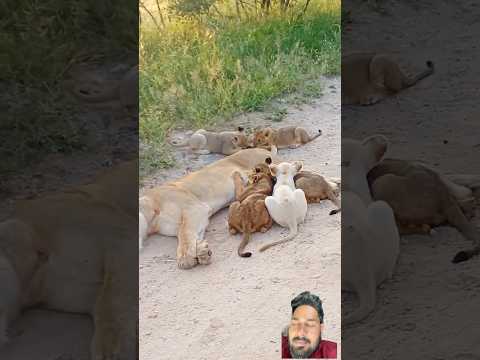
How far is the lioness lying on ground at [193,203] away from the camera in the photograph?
8.36ft

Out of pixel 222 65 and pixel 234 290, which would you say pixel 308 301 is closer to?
pixel 234 290

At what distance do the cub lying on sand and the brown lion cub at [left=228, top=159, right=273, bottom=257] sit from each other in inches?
5.6

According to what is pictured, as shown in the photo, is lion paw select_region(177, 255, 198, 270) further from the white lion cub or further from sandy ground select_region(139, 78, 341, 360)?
the white lion cub

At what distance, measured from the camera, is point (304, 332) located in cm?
243

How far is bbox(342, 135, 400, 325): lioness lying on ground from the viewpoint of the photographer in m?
2.48

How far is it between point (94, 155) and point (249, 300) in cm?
81

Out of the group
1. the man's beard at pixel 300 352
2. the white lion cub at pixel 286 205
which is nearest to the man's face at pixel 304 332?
the man's beard at pixel 300 352

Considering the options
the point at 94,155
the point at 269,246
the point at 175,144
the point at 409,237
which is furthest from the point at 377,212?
the point at 94,155

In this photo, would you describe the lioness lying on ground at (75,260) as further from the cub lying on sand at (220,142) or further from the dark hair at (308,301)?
the dark hair at (308,301)

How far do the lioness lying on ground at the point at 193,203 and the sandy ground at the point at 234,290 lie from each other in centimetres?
4

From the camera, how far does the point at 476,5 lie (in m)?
3.23

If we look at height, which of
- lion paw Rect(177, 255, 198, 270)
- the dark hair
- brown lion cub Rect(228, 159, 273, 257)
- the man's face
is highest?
brown lion cub Rect(228, 159, 273, 257)

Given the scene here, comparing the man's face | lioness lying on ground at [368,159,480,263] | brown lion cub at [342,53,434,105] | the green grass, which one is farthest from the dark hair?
brown lion cub at [342,53,434,105]

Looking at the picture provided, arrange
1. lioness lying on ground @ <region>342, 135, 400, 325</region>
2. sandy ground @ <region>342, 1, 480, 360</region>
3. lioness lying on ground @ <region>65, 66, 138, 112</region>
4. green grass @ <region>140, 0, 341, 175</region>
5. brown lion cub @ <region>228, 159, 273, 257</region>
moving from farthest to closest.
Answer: lioness lying on ground @ <region>65, 66, 138, 112</region> → green grass @ <region>140, 0, 341, 175</region> → brown lion cub @ <region>228, 159, 273, 257</region> → lioness lying on ground @ <region>342, 135, 400, 325</region> → sandy ground @ <region>342, 1, 480, 360</region>
